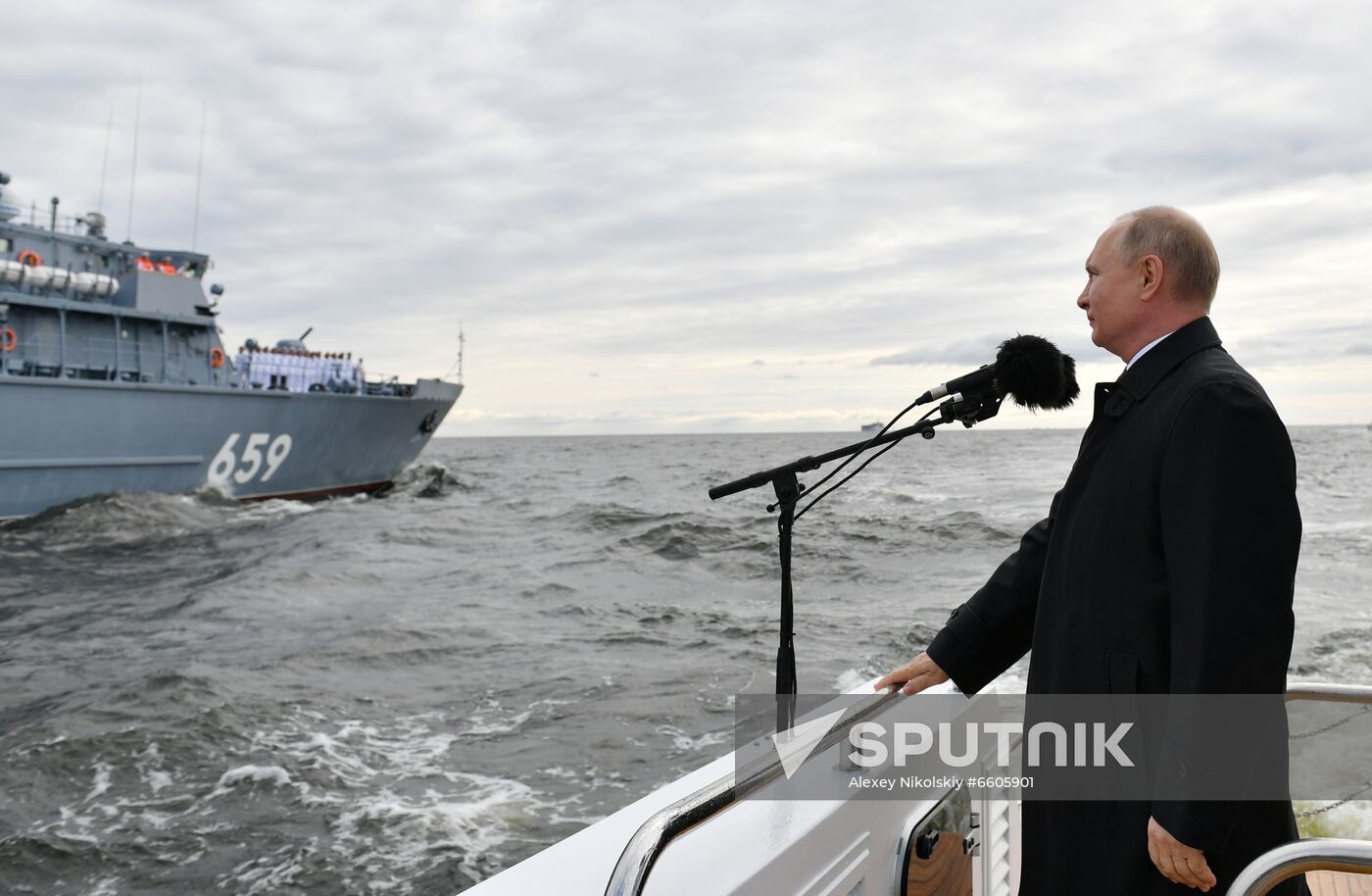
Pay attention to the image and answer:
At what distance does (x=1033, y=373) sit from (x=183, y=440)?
24945mm

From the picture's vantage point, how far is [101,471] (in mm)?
21516

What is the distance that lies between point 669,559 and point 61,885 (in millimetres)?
10863

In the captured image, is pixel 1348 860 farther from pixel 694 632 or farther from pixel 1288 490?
pixel 694 632

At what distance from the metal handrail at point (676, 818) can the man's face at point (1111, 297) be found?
84 centimetres

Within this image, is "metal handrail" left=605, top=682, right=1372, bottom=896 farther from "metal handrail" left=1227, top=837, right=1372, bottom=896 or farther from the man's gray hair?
the man's gray hair

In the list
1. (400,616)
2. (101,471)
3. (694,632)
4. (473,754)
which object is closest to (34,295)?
(101,471)

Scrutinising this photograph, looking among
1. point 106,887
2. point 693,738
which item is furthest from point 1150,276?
point 693,738

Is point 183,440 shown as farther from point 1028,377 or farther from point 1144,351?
point 1144,351

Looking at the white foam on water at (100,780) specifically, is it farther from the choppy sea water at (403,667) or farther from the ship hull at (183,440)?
the ship hull at (183,440)

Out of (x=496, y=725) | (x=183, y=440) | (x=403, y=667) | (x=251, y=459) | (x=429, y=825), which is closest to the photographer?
(x=429, y=825)

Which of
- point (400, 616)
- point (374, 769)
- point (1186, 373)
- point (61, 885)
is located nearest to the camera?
point (1186, 373)

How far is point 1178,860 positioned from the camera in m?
1.31

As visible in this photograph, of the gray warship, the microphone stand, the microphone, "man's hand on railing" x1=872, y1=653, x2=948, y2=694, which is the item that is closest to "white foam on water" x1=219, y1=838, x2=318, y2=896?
the microphone stand

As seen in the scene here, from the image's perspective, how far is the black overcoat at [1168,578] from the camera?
1261 mm
